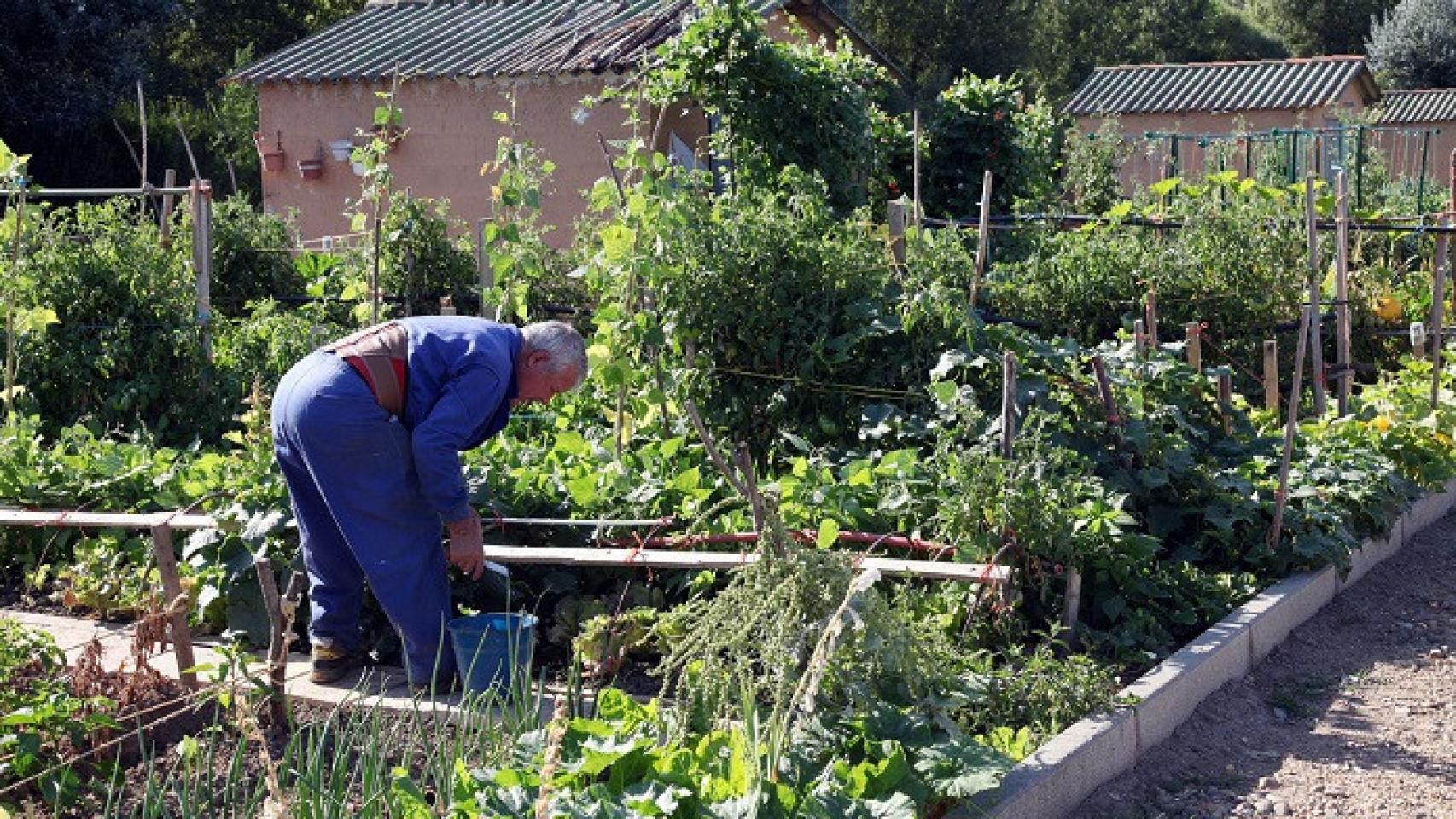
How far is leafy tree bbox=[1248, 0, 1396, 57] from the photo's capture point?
40.6 metres

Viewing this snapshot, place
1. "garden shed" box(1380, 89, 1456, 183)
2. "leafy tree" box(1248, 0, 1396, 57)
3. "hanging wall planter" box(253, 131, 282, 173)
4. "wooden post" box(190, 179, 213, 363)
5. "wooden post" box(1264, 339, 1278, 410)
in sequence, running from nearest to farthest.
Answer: "wooden post" box(1264, 339, 1278, 410)
"wooden post" box(190, 179, 213, 363)
"hanging wall planter" box(253, 131, 282, 173)
"garden shed" box(1380, 89, 1456, 183)
"leafy tree" box(1248, 0, 1396, 57)

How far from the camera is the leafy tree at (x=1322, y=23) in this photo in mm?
40562

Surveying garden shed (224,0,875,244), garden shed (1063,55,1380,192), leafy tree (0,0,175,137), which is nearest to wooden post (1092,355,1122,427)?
garden shed (224,0,875,244)

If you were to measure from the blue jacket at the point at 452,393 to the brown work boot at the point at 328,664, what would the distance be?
619 mm

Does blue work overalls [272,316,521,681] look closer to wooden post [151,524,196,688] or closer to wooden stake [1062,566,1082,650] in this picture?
wooden post [151,524,196,688]

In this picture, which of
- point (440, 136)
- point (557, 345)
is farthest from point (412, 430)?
point (440, 136)

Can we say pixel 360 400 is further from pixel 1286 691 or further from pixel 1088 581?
pixel 1286 691

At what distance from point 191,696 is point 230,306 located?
853 cm

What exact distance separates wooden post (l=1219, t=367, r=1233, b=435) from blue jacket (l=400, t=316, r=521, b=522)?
3.41 m

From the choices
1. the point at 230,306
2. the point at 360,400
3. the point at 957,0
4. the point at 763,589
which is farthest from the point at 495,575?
the point at 957,0

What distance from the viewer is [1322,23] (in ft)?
134

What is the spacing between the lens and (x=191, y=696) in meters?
4.59

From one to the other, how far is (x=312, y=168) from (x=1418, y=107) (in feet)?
71.7

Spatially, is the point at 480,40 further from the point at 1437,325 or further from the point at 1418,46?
the point at 1418,46
